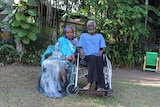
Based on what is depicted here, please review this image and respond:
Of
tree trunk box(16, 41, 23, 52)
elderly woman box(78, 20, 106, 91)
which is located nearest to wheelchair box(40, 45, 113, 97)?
elderly woman box(78, 20, 106, 91)

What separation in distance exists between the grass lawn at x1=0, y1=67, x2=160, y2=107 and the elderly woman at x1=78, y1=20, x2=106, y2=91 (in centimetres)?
27

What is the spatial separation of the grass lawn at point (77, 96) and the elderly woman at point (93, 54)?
27 centimetres

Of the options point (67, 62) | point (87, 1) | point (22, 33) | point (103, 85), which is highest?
point (87, 1)

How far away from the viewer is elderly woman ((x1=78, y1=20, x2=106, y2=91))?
4008 mm

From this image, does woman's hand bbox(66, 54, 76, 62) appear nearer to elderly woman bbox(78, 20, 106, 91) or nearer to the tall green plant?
elderly woman bbox(78, 20, 106, 91)

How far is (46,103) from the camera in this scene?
377 centimetres

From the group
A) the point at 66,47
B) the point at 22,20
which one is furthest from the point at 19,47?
the point at 66,47

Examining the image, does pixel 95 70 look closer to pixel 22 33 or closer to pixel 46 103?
pixel 46 103

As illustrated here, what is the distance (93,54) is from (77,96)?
0.74 metres

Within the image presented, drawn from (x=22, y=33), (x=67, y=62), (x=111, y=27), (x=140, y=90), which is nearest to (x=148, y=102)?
(x=140, y=90)

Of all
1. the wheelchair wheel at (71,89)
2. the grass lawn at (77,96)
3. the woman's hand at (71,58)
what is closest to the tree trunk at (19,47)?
the grass lawn at (77,96)

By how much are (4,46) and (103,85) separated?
340cm

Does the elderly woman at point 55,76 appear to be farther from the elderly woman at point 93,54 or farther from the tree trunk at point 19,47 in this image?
the tree trunk at point 19,47

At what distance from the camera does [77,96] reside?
13.5 feet
